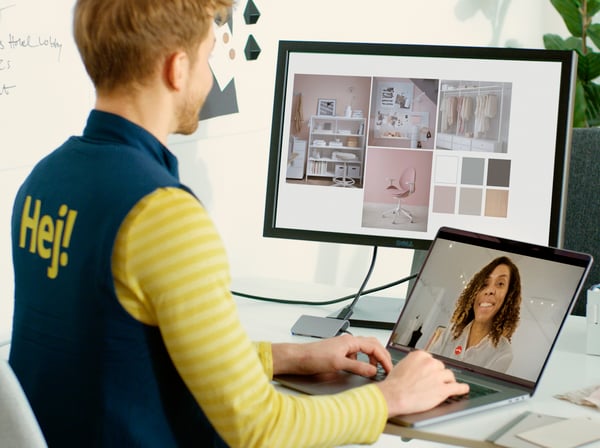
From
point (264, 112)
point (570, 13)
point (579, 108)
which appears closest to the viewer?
point (264, 112)

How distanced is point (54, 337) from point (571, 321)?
106 cm

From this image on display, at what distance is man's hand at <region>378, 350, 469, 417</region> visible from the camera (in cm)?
97

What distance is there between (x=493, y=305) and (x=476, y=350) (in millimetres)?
68

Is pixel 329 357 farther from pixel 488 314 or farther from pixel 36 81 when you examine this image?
pixel 36 81

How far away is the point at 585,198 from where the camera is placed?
1841mm

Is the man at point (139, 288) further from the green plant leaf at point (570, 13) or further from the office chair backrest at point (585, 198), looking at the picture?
the green plant leaf at point (570, 13)

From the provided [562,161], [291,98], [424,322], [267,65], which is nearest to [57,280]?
[424,322]

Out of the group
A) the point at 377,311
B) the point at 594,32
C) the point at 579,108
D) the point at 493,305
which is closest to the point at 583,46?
the point at 594,32

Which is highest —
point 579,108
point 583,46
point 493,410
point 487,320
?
point 583,46

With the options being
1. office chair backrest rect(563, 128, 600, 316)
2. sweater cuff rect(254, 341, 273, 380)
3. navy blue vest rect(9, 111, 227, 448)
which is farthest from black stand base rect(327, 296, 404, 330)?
navy blue vest rect(9, 111, 227, 448)

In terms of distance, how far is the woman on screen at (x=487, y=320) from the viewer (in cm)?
116

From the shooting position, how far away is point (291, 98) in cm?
157

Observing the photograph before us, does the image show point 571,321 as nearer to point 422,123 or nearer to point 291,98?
point 422,123

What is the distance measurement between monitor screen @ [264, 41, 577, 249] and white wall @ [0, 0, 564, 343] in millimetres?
760
